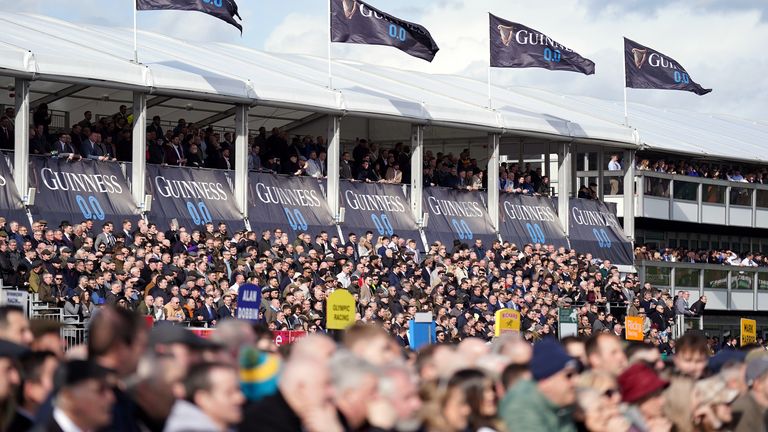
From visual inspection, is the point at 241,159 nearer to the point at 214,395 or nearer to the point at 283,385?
the point at 283,385

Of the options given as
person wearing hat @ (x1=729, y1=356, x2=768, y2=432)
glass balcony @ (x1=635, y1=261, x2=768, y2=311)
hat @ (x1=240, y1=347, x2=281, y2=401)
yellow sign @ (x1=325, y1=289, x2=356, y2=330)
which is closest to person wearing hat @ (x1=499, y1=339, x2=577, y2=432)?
hat @ (x1=240, y1=347, x2=281, y2=401)

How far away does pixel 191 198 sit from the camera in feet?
107

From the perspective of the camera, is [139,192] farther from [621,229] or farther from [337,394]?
[337,394]

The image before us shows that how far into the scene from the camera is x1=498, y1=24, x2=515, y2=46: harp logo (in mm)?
40562

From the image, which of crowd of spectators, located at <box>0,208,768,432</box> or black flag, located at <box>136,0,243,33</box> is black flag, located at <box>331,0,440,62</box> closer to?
black flag, located at <box>136,0,243,33</box>

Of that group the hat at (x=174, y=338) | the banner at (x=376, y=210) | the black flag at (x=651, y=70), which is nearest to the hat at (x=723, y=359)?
the hat at (x=174, y=338)

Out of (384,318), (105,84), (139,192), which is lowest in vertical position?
(384,318)

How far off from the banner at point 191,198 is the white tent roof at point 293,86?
1.73 metres

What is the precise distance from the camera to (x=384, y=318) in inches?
1123

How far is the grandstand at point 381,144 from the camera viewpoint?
31.3 metres

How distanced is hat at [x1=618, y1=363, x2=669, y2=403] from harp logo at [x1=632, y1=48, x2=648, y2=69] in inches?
1363

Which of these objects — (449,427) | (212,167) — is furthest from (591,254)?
(449,427)

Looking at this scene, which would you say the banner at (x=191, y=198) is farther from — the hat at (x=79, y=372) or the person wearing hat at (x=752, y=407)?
the hat at (x=79, y=372)

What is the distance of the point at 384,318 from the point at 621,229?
1899 centimetres
